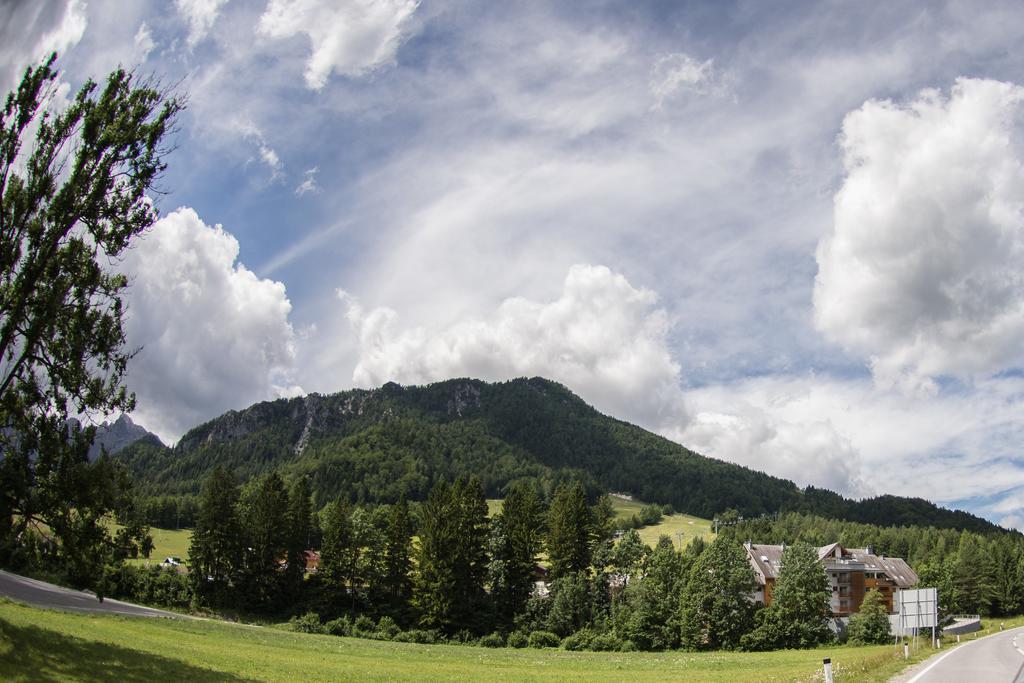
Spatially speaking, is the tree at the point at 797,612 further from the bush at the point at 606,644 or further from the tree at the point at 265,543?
the tree at the point at 265,543

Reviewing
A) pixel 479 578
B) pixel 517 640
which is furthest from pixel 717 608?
pixel 479 578

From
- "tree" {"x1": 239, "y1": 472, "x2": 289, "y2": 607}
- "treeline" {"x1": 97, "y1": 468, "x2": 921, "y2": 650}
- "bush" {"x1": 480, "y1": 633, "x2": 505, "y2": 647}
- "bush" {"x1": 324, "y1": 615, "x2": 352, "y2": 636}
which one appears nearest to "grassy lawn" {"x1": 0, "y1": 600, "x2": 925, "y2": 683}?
"treeline" {"x1": 97, "y1": 468, "x2": 921, "y2": 650}

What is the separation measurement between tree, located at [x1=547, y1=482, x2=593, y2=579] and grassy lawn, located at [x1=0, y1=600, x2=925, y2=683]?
28.2 m

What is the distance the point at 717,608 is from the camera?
73.6 metres

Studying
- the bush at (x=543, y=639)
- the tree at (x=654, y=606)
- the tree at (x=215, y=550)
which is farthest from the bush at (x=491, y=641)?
the tree at (x=215, y=550)

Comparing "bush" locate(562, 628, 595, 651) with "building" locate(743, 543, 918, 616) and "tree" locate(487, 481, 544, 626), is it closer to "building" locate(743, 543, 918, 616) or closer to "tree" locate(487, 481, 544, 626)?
"tree" locate(487, 481, 544, 626)

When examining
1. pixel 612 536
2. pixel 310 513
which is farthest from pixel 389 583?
pixel 612 536

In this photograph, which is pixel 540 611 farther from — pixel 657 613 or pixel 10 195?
pixel 10 195

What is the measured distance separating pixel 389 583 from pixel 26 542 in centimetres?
6831

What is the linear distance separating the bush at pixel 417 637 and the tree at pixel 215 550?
23765 millimetres

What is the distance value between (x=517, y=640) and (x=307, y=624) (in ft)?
79.7

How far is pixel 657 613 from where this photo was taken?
2980 inches

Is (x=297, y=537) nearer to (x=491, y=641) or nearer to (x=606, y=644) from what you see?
(x=491, y=641)

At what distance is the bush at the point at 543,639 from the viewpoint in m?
77.8
